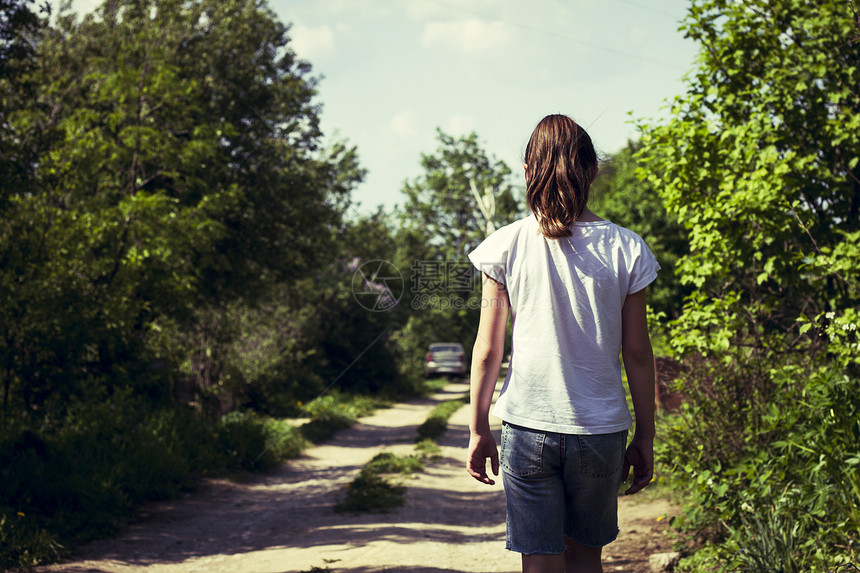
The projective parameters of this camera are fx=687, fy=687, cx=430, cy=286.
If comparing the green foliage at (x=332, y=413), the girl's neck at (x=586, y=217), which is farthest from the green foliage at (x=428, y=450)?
the girl's neck at (x=586, y=217)

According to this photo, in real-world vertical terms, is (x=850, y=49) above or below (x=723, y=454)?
above

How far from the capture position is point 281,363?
55.0 ft

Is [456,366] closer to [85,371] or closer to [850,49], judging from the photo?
[85,371]

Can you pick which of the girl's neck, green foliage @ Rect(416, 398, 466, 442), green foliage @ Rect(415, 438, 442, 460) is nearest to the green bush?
the girl's neck

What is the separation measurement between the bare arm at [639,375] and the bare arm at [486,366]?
0.40 metres

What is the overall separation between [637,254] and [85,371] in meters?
7.84

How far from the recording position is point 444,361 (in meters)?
29.6

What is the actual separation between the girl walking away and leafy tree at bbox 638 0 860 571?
256 cm

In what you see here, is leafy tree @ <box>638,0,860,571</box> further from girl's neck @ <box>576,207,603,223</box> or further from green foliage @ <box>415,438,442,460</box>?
green foliage @ <box>415,438,442,460</box>

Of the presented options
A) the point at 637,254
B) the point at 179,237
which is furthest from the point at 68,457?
the point at 637,254

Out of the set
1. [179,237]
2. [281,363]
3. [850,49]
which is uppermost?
[850,49]

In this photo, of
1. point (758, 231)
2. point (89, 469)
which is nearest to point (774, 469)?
point (758, 231)

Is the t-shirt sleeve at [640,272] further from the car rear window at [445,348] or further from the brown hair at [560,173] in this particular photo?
the car rear window at [445,348]

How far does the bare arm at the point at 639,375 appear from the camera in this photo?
224 cm
